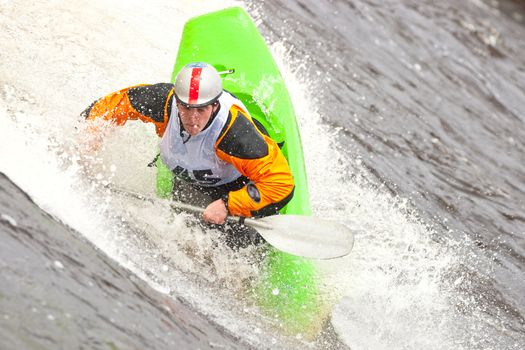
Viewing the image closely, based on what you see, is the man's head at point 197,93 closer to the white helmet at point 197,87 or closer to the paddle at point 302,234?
the white helmet at point 197,87

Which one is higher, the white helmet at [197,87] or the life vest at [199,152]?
the white helmet at [197,87]

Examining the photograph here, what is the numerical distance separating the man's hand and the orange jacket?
42mm

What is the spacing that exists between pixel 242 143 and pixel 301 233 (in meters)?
0.69

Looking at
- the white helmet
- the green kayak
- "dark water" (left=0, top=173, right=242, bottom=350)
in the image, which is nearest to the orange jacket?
the white helmet

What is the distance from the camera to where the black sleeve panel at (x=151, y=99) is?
15.8 feet

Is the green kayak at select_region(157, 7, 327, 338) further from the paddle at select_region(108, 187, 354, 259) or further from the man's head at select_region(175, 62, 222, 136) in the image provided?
the man's head at select_region(175, 62, 222, 136)

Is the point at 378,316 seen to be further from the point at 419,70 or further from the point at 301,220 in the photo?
the point at 419,70

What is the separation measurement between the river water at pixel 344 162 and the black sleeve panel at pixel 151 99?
0.35 m

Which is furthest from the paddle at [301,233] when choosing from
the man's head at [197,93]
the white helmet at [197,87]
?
the white helmet at [197,87]

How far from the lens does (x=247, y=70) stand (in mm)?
6094

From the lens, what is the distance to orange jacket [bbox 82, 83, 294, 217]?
462 centimetres

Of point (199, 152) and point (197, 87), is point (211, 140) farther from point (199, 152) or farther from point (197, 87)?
point (197, 87)

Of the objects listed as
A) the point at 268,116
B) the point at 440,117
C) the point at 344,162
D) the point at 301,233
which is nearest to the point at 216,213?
the point at 301,233

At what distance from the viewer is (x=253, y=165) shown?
462cm
